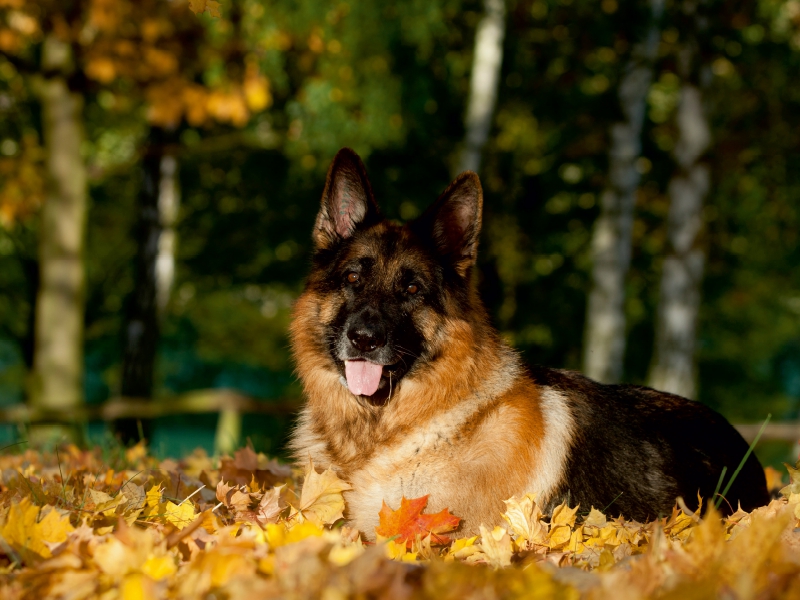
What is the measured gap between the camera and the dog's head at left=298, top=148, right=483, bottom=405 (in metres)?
3.54

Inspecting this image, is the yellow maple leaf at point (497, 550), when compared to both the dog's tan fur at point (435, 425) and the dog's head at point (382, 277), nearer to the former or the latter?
the dog's tan fur at point (435, 425)

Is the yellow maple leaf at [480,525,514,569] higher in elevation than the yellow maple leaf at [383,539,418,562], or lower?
higher

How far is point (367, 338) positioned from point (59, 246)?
9.22m

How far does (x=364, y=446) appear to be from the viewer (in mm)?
3512

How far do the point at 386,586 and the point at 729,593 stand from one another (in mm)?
852

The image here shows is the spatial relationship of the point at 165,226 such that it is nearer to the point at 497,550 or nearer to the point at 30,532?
the point at 30,532

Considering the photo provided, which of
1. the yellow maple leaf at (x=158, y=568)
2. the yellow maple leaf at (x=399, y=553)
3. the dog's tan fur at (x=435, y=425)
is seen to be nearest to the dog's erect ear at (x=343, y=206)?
the dog's tan fur at (x=435, y=425)

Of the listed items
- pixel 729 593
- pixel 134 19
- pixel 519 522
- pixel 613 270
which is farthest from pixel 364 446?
pixel 134 19

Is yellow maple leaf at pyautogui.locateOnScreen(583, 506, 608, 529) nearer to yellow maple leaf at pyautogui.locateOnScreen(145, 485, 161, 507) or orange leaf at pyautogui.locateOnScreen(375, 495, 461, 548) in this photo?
orange leaf at pyautogui.locateOnScreen(375, 495, 461, 548)

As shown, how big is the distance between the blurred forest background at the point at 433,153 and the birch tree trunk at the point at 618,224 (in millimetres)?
32

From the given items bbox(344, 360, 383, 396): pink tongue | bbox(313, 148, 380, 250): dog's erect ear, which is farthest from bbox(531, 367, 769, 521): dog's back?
bbox(313, 148, 380, 250): dog's erect ear

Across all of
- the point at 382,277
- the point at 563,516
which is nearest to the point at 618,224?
the point at 382,277

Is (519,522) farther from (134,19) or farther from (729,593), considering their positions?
(134,19)

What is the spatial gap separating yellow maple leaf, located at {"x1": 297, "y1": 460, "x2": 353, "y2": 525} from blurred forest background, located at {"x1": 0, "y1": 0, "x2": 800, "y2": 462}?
159 inches
